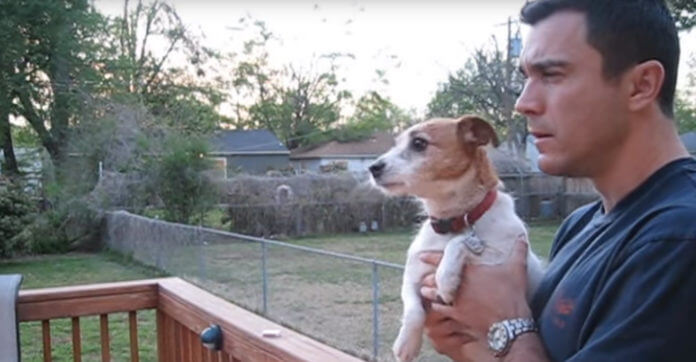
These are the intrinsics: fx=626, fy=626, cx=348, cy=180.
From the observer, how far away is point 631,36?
65 centimetres

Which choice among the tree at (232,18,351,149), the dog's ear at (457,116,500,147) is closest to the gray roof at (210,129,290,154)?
the tree at (232,18,351,149)

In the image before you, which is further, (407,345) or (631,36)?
(407,345)

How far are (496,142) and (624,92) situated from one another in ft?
A: 1.77

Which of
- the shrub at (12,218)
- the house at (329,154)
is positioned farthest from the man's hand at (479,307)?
the house at (329,154)

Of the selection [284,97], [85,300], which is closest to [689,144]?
[85,300]

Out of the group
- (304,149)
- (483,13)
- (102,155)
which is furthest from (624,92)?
(304,149)

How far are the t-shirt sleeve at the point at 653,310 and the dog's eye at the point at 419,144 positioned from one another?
0.67 m

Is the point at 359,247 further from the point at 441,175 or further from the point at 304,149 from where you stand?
the point at 304,149

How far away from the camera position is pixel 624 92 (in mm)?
656

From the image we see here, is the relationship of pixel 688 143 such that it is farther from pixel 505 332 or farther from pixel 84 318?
pixel 84 318

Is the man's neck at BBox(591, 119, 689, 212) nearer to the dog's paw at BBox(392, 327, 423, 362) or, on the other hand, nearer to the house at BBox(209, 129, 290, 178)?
the dog's paw at BBox(392, 327, 423, 362)

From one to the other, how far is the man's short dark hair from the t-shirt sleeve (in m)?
0.20

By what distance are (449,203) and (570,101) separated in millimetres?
410

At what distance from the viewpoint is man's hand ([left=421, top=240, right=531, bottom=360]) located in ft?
2.57
